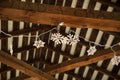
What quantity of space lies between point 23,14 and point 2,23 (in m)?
1.98

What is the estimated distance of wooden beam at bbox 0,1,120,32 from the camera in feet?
10.0

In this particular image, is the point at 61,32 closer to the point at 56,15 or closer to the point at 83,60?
the point at 83,60

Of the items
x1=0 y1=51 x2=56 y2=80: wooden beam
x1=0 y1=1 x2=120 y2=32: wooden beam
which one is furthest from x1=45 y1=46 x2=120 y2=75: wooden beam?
x1=0 y1=1 x2=120 y2=32: wooden beam

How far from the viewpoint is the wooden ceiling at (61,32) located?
3106 mm

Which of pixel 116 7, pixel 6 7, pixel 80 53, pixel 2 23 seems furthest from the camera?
pixel 80 53

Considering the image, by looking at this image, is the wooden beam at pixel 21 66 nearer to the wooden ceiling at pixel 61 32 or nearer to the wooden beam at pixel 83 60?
the wooden ceiling at pixel 61 32

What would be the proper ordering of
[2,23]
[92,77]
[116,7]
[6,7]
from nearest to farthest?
[6,7] < [116,7] < [2,23] < [92,77]

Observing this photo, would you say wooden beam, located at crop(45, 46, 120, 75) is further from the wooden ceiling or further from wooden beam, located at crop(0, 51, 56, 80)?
wooden beam, located at crop(0, 51, 56, 80)

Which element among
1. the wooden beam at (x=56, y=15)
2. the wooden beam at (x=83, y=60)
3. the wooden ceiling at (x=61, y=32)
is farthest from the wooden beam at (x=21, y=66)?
the wooden beam at (x=56, y=15)

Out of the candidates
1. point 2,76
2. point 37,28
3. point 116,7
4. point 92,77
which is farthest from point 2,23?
point 92,77

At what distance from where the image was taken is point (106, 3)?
4.55 m

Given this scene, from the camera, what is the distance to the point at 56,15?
10.2ft

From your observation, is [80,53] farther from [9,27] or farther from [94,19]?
[94,19]

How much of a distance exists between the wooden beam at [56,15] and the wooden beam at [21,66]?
58.6 inches
